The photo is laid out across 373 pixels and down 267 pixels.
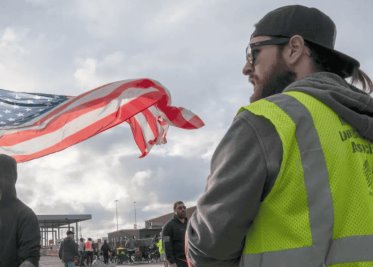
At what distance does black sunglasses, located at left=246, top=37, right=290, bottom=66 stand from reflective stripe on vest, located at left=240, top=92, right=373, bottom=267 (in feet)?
1.26

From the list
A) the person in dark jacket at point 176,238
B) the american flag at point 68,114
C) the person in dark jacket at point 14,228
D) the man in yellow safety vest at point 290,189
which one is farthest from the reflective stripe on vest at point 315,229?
the person in dark jacket at point 176,238

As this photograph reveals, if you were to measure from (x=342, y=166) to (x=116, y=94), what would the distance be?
712cm

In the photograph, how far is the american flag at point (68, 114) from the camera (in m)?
7.63

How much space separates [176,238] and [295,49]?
798cm

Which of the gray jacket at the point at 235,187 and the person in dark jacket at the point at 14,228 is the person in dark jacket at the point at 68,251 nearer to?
the person in dark jacket at the point at 14,228

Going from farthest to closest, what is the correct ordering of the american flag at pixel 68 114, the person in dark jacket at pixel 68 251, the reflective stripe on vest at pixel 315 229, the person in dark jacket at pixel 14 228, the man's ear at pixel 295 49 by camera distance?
1. the person in dark jacket at pixel 68 251
2. the american flag at pixel 68 114
3. the person in dark jacket at pixel 14 228
4. the man's ear at pixel 295 49
5. the reflective stripe on vest at pixel 315 229

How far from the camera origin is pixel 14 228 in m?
4.84

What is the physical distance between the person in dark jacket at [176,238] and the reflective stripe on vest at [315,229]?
26.2 feet

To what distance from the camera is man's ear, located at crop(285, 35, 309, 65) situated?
197cm

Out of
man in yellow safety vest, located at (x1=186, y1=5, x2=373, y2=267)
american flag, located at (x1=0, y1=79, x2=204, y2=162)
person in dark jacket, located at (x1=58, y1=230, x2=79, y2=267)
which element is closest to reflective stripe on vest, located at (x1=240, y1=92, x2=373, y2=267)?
man in yellow safety vest, located at (x1=186, y1=5, x2=373, y2=267)

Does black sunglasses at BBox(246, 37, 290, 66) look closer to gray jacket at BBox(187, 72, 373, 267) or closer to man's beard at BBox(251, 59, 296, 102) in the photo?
man's beard at BBox(251, 59, 296, 102)

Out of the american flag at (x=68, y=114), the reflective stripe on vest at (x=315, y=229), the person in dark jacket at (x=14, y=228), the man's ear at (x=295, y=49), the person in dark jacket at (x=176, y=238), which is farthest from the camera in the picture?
the person in dark jacket at (x=176, y=238)

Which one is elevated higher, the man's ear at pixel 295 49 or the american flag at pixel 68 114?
the american flag at pixel 68 114

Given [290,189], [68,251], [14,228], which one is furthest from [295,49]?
[68,251]
